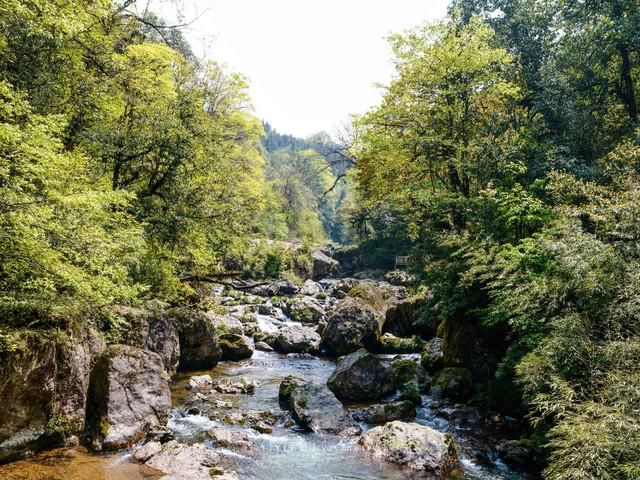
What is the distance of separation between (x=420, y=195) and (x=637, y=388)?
10.3 meters

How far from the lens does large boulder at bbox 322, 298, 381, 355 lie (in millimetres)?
18891

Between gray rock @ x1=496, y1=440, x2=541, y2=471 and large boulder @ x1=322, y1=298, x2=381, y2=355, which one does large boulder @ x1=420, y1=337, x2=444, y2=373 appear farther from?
gray rock @ x1=496, y1=440, x2=541, y2=471

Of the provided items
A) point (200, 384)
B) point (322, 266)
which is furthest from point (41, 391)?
point (322, 266)

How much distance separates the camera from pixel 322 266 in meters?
46.0

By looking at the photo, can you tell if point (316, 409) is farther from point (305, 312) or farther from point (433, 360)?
point (305, 312)

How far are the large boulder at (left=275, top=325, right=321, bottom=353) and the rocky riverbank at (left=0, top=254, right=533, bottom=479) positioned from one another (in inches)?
44.1

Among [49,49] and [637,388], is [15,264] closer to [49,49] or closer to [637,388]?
[49,49]

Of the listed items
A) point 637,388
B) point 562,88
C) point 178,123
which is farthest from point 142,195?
point 562,88

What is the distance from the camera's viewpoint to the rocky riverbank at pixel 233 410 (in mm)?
8172

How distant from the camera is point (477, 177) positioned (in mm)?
15484

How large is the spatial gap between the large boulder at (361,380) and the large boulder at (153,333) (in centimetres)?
549

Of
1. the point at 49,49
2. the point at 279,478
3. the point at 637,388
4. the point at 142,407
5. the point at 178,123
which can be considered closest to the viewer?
the point at 637,388

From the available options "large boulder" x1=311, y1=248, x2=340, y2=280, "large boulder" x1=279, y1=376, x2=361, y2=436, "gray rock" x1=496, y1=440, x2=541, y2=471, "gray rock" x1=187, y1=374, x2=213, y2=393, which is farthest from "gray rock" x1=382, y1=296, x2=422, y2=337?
"large boulder" x1=311, y1=248, x2=340, y2=280

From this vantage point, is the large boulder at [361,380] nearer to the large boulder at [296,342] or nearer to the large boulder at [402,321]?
the large boulder at [296,342]
